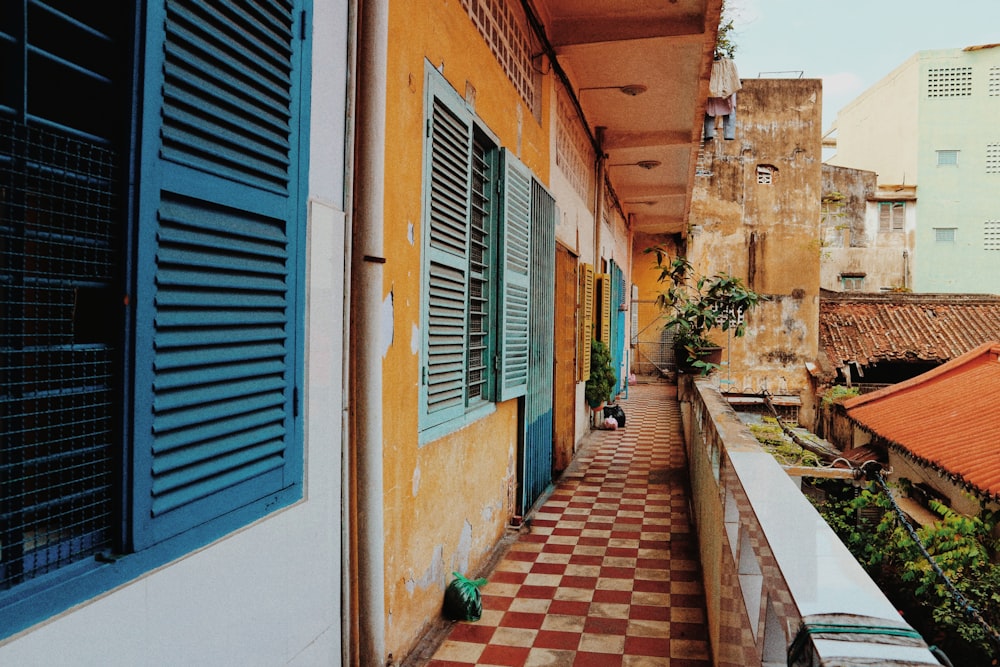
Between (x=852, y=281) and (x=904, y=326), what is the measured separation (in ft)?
27.1

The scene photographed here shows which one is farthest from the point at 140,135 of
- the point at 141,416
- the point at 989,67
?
the point at 989,67

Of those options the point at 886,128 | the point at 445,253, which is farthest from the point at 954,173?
the point at 445,253

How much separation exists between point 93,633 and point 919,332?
19721 mm

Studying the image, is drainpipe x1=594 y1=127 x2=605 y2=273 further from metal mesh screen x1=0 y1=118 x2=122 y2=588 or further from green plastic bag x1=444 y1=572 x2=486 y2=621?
metal mesh screen x1=0 y1=118 x2=122 y2=588

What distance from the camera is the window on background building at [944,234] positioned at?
2577 cm

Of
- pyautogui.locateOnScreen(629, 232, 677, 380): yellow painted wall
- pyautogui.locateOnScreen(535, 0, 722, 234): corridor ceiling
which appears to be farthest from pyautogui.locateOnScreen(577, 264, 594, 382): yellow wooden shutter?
pyautogui.locateOnScreen(629, 232, 677, 380): yellow painted wall

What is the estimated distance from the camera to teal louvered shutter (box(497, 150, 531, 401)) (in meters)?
4.41

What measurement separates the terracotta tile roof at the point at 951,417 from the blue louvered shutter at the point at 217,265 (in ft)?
17.4

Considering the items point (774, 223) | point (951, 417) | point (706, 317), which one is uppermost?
point (774, 223)

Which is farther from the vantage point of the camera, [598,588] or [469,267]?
[598,588]

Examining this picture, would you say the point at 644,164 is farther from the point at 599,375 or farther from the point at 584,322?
the point at 584,322

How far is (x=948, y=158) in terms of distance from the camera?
25875 millimetres

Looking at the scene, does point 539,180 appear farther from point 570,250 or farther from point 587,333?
point 587,333

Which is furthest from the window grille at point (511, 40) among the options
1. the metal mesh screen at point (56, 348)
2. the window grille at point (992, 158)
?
the window grille at point (992, 158)
